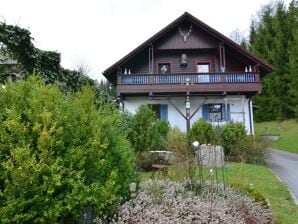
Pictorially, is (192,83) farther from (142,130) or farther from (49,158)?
(49,158)

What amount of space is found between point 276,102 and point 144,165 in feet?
82.5

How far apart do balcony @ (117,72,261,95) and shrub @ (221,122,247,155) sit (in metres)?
5.70

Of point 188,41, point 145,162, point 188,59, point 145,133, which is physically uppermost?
point 188,41

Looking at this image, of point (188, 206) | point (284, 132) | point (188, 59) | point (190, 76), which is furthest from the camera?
point (284, 132)

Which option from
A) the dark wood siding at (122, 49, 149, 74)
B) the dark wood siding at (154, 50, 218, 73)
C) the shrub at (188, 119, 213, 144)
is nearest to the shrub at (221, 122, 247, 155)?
the shrub at (188, 119, 213, 144)

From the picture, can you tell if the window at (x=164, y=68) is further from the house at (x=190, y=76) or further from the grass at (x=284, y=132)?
the grass at (x=284, y=132)

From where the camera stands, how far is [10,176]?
12.9ft

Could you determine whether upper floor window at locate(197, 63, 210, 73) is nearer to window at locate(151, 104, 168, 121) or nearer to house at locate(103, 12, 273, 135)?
house at locate(103, 12, 273, 135)

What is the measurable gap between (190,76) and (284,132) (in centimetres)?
1147

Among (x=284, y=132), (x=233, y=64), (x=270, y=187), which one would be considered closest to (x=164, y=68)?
(x=233, y=64)

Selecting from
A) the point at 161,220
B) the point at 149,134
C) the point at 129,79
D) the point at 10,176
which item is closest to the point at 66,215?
the point at 10,176

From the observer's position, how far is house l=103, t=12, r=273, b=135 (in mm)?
21812

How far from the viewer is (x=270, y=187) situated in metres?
10.3

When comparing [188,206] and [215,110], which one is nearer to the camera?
[188,206]
